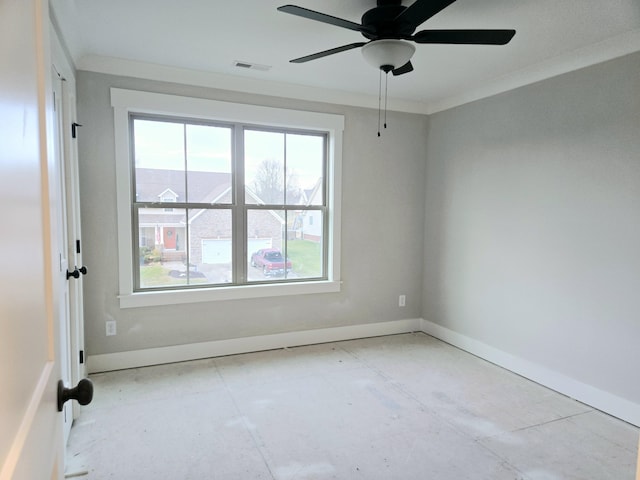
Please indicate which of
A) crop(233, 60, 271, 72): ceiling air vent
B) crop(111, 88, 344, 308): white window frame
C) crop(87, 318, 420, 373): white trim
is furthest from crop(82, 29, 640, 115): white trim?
crop(87, 318, 420, 373): white trim

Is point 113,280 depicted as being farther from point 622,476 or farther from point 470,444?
point 622,476

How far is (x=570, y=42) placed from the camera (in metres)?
2.71

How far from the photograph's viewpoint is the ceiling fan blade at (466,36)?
200cm

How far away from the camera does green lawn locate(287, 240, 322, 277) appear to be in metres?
4.00

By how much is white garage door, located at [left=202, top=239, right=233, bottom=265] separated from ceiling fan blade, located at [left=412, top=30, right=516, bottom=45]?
93.2 inches

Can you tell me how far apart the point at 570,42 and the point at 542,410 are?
2558 mm

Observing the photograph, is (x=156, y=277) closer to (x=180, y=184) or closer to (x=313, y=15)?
(x=180, y=184)

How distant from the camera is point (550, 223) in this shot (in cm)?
311

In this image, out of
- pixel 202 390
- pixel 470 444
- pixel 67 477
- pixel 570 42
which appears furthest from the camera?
pixel 202 390

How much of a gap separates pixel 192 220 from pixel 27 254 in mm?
2979

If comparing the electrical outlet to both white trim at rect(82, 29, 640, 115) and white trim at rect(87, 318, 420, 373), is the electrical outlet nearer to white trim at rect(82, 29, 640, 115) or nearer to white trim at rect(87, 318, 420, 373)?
white trim at rect(87, 318, 420, 373)

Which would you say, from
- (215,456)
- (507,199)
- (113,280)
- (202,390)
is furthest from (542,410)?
(113,280)

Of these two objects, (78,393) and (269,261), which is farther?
(269,261)

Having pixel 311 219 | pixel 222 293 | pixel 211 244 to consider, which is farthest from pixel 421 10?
pixel 222 293
